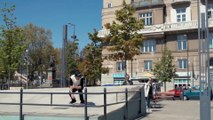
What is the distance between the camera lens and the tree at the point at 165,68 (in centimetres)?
5359

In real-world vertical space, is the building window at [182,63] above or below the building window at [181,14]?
below

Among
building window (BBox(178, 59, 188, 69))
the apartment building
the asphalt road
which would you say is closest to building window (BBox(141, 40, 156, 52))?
the apartment building

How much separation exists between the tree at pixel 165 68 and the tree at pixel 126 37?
1818cm

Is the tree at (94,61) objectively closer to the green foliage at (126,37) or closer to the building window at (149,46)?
the building window at (149,46)

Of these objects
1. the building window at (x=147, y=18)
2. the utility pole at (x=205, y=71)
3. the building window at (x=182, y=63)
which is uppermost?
the building window at (x=147, y=18)

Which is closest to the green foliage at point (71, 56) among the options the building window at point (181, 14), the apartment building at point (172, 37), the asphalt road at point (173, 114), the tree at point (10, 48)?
the apartment building at point (172, 37)

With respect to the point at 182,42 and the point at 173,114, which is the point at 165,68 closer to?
the point at 182,42

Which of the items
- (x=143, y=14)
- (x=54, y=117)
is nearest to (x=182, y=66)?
(x=143, y=14)

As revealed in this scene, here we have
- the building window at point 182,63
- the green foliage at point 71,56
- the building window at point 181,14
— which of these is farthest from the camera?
the green foliage at point 71,56

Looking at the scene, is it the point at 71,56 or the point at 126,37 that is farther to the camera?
the point at 71,56

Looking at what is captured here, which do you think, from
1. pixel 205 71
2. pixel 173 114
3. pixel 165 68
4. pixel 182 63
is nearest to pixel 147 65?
pixel 182 63

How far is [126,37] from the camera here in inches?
1420

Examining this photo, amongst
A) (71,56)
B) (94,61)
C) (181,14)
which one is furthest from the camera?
(71,56)

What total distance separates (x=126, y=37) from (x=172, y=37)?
24.3 m
